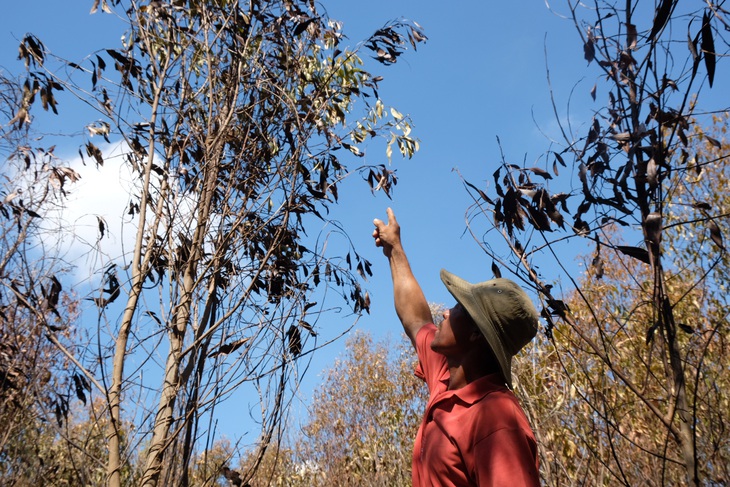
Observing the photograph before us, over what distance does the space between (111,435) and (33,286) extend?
0.99m

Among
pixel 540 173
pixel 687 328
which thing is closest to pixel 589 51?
pixel 540 173

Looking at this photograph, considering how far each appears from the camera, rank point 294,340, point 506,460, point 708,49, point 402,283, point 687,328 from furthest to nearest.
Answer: point 294,340
point 402,283
point 687,328
point 708,49
point 506,460

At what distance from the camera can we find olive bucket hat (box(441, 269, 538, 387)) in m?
2.12

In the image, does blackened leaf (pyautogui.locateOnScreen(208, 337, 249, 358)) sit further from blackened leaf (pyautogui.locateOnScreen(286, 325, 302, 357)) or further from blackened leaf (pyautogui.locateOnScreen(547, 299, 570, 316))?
blackened leaf (pyautogui.locateOnScreen(547, 299, 570, 316))

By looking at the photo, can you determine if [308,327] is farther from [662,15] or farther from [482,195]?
[662,15]

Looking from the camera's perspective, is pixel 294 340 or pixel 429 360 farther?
pixel 294 340

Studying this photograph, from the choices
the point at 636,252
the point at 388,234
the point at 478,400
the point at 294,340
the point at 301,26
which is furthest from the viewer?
the point at 301,26

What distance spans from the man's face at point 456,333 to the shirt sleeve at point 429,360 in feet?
0.78

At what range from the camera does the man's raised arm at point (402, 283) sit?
297cm

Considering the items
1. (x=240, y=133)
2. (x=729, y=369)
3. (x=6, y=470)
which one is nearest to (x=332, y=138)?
(x=240, y=133)

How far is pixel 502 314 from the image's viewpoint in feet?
7.07

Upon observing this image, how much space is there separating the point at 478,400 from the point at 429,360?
606 mm

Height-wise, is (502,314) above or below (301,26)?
below

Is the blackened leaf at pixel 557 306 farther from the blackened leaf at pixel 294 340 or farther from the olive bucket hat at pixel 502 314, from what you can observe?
the blackened leaf at pixel 294 340
